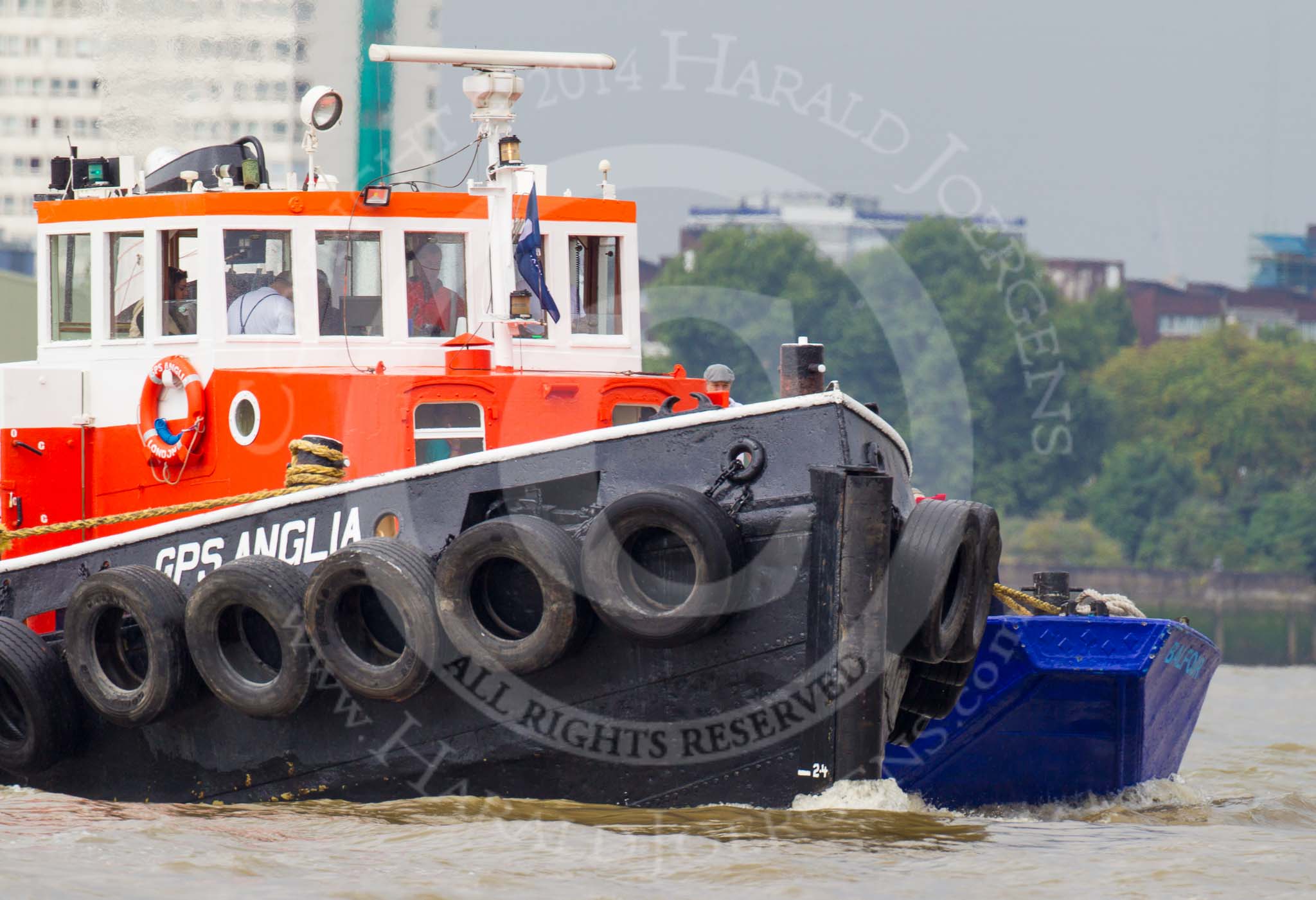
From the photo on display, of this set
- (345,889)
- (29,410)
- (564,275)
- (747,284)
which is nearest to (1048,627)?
(564,275)

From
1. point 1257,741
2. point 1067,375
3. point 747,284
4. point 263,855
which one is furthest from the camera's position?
point 1067,375

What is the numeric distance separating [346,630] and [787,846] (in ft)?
7.71

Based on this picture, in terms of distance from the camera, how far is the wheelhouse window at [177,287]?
11984 millimetres

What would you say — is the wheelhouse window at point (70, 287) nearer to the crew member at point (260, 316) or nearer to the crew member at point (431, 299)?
the crew member at point (260, 316)

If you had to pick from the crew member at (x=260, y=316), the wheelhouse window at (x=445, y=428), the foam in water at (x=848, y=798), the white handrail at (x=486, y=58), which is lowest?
the foam in water at (x=848, y=798)

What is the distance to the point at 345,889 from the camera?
8.86 meters

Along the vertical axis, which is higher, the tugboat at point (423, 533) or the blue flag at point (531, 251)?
the blue flag at point (531, 251)

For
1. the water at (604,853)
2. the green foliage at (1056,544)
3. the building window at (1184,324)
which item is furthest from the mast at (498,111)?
the building window at (1184,324)

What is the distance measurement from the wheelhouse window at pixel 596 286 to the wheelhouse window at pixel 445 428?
1.61 m

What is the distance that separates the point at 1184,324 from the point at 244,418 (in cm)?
6336

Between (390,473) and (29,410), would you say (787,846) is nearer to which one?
(390,473)

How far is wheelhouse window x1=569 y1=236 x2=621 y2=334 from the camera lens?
12688 mm

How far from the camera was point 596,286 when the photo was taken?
12.8 m

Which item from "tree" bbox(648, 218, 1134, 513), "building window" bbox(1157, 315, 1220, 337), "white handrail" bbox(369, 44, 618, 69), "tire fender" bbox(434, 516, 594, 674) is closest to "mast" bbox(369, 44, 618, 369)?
A: "white handrail" bbox(369, 44, 618, 69)
